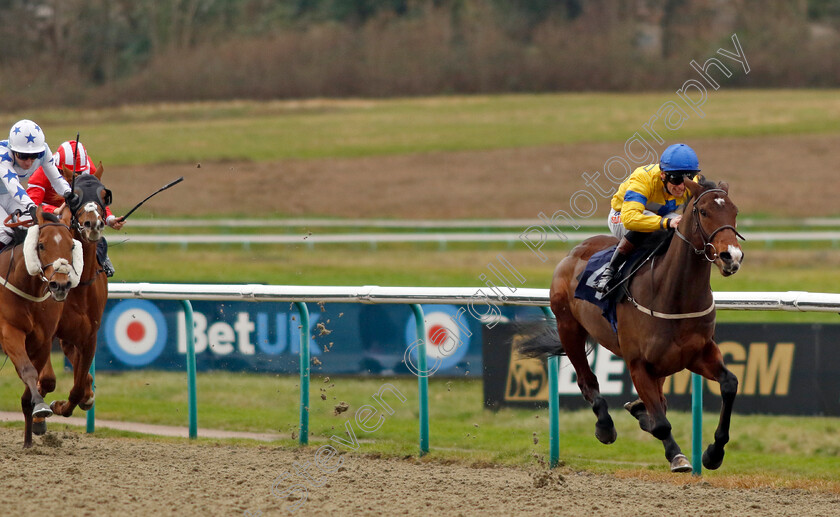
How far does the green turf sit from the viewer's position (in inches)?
1148

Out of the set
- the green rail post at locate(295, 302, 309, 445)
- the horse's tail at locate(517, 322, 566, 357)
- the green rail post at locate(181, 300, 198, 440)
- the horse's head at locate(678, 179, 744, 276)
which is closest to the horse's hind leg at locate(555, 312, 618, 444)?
the horse's tail at locate(517, 322, 566, 357)

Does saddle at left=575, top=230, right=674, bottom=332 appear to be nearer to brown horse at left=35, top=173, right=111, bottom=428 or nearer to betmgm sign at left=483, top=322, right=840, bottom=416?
betmgm sign at left=483, top=322, right=840, bottom=416

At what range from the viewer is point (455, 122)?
34906mm

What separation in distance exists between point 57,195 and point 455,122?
28.2 meters

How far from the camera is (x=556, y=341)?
252 inches

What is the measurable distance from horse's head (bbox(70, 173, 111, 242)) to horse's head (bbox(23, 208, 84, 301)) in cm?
9

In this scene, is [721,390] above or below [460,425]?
above

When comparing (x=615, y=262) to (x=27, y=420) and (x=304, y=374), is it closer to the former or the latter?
(x=304, y=374)

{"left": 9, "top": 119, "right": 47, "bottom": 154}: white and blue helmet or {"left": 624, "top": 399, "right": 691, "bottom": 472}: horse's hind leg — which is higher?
{"left": 9, "top": 119, "right": 47, "bottom": 154}: white and blue helmet

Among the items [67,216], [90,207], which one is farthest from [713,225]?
[67,216]

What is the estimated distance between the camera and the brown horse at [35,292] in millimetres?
6105

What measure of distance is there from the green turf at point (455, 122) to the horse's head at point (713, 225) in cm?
2150

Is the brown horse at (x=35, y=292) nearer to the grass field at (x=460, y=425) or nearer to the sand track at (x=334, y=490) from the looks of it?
the sand track at (x=334, y=490)

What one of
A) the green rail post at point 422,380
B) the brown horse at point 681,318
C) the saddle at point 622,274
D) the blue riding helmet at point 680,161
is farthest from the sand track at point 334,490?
the blue riding helmet at point 680,161
